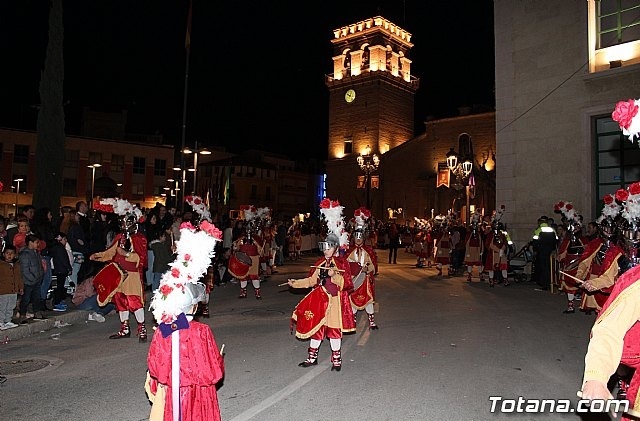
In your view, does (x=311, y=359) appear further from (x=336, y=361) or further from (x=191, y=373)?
(x=191, y=373)

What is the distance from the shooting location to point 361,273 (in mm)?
8820

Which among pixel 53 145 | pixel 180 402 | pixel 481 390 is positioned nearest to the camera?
pixel 180 402

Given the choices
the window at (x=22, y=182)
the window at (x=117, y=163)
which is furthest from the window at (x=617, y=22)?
the window at (x=22, y=182)

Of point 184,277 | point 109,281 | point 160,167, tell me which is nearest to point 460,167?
point 109,281

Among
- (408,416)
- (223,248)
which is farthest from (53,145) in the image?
(408,416)

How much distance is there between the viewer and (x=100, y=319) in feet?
32.4

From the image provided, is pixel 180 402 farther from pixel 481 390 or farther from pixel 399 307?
pixel 399 307

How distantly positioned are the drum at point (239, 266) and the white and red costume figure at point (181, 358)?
8713 millimetres

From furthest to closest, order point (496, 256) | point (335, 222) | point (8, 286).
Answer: point (496, 256) < point (8, 286) < point (335, 222)

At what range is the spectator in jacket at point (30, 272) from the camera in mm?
8945

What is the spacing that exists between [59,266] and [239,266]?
429cm

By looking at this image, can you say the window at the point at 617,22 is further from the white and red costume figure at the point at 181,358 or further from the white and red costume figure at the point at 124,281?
the white and red costume figure at the point at 181,358

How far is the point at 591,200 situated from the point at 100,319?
16450mm

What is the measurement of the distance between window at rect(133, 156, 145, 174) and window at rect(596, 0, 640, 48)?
50207 mm
